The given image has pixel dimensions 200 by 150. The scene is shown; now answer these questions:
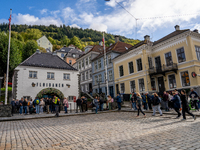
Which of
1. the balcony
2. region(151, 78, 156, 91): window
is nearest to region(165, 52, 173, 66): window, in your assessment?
the balcony

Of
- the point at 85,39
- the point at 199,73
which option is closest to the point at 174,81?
the point at 199,73

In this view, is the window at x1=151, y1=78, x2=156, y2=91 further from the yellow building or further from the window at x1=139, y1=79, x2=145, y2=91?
the window at x1=139, y1=79, x2=145, y2=91

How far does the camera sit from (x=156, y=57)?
1084 inches

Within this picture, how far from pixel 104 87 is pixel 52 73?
43.8 feet

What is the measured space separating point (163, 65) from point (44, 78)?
19737 millimetres

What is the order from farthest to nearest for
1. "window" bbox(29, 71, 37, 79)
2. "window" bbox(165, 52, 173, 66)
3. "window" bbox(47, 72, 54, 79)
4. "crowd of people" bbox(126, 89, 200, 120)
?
"window" bbox(47, 72, 54, 79) → "window" bbox(29, 71, 37, 79) → "window" bbox(165, 52, 173, 66) → "crowd of people" bbox(126, 89, 200, 120)

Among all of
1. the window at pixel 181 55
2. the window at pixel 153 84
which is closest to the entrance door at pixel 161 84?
the window at pixel 153 84

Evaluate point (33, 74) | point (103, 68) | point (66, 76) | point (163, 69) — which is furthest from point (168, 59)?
point (33, 74)

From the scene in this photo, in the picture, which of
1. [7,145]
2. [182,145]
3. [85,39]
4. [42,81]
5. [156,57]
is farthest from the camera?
[85,39]

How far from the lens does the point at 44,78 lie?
85.8 ft

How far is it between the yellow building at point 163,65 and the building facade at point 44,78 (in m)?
10.2

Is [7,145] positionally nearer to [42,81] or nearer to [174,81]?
[42,81]

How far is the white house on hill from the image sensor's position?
23984mm

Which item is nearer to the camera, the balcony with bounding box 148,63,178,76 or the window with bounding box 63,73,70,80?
the balcony with bounding box 148,63,178,76
